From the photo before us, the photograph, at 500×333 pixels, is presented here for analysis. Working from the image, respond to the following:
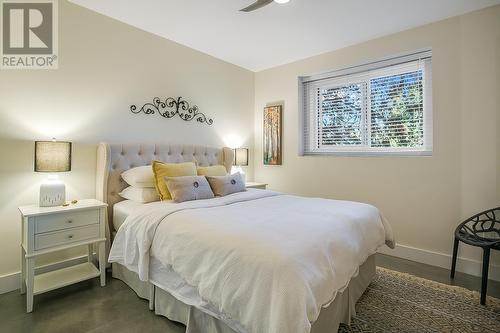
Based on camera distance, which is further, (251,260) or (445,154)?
(445,154)

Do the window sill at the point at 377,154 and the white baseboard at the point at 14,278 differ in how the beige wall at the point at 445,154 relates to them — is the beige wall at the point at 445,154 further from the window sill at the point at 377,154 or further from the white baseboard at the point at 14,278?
the white baseboard at the point at 14,278

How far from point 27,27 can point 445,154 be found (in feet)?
13.8

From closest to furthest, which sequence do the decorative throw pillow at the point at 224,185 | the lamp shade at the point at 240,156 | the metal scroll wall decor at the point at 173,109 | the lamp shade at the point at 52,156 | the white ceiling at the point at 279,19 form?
the lamp shade at the point at 52,156
the white ceiling at the point at 279,19
the decorative throw pillow at the point at 224,185
the metal scroll wall decor at the point at 173,109
the lamp shade at the point at 240,156

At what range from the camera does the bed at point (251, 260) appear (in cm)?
117

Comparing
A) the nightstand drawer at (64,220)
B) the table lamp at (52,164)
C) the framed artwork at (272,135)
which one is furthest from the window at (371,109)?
the table lamp at (52,164)

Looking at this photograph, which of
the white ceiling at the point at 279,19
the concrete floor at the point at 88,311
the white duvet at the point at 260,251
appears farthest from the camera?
the white ceiling at the point at 279,19

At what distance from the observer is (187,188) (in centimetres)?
245

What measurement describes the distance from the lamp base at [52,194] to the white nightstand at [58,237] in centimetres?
7

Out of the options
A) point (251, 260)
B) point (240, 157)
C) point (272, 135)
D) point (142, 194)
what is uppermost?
point (272, 135)

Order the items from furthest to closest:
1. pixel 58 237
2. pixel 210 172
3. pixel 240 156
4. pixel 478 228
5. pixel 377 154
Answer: pixel 240 156
pixel 377 154
pixel 210 172
pixel 478 228
pixel 58 237

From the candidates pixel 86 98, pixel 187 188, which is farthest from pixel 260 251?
pixel 86 98

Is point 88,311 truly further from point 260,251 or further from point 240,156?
point 240,156

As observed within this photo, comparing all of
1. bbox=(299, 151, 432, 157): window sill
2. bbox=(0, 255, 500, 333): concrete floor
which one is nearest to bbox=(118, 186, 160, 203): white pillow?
bbox=(0, 255, 500, 333): concrete floor

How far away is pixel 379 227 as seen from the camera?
2.12 metres
